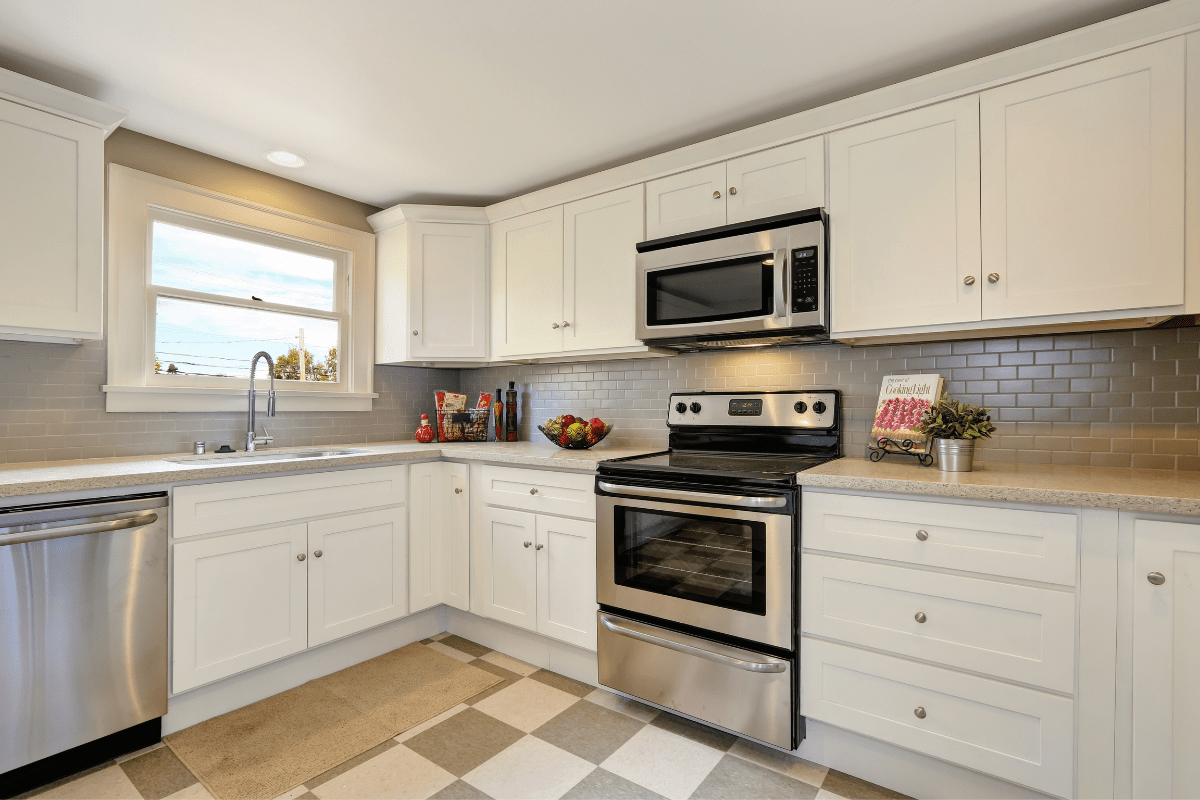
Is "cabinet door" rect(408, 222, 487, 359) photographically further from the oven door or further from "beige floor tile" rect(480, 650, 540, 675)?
"beige floor tile" rect(480, 650, 540, 675)

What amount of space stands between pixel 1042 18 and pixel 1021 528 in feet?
5.08

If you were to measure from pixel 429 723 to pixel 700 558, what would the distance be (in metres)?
1.16

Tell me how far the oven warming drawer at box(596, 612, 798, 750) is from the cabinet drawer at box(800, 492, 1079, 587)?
454mm

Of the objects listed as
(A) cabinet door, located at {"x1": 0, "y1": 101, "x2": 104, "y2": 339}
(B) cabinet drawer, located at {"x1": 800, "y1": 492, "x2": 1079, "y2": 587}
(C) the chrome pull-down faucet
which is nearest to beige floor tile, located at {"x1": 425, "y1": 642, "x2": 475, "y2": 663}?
(C) the chrome pull-down faucet

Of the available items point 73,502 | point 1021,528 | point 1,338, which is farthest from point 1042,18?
point 1,338

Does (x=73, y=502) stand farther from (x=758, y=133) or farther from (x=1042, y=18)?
(x=1042, y=18)

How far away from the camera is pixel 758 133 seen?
2.25 meters

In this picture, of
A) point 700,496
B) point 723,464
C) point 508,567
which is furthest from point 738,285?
point 508,567

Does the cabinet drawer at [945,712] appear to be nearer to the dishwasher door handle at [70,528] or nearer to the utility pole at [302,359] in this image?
the dishwasher door handle at [70,528]

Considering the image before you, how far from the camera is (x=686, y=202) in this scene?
2443mm

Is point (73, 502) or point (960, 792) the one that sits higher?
point (73, 502)

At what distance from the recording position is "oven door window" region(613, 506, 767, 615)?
6.11 ft

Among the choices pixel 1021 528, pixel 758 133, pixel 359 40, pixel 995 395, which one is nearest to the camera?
pixel 1021 528

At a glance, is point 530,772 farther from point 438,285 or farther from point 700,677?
point 438,285
